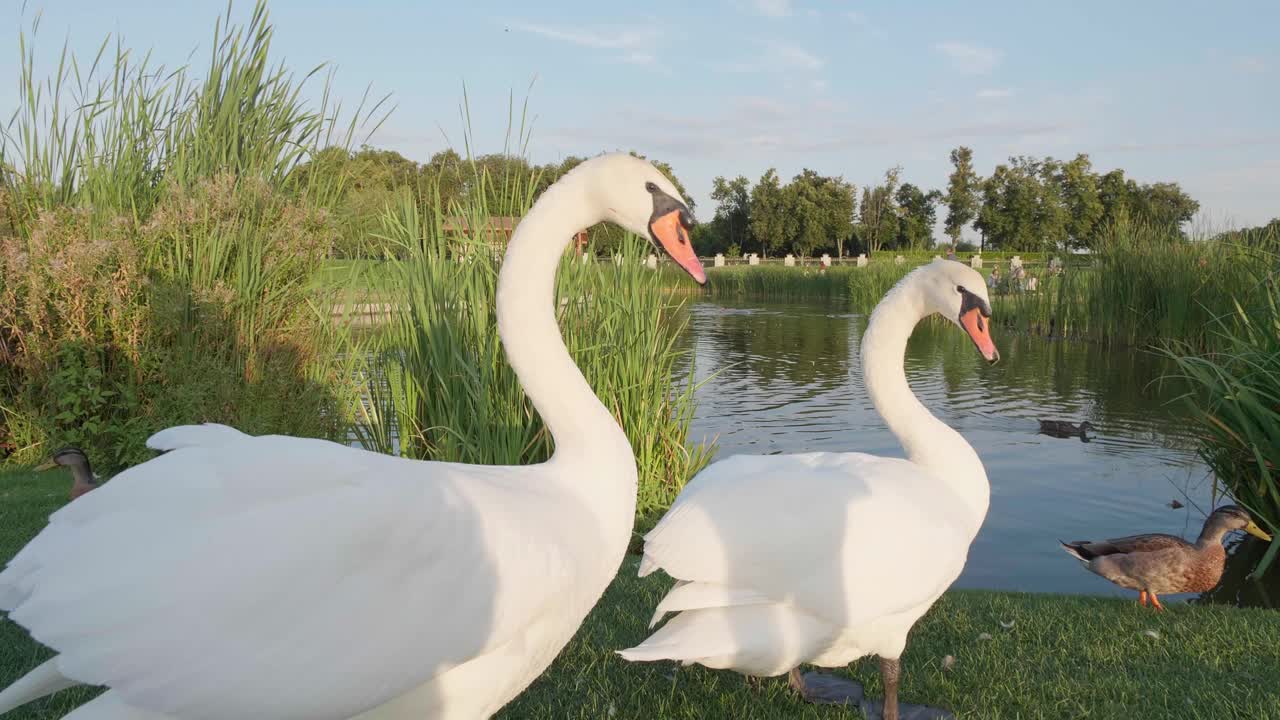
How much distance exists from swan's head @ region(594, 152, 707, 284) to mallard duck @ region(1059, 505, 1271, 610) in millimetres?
4443

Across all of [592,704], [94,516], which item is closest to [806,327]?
[592,704]

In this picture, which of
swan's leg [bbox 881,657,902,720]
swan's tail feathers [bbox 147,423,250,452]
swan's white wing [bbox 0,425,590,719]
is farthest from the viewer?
swan's leg [bbox 881,657,902,720]

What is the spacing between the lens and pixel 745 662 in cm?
305

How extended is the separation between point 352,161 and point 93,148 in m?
2.19

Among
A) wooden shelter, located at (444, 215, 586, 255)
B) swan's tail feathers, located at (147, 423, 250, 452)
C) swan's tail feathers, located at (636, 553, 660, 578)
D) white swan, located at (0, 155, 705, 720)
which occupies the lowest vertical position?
swan's tail feathers, located at (636, 553, 660, 578)

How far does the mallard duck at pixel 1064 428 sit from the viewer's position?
451 inches

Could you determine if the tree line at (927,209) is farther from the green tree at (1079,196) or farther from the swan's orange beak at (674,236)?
the swan's orange beak at (674,236)

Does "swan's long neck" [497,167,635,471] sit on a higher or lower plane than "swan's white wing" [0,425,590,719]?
higher

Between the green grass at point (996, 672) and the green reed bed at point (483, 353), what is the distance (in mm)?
1475

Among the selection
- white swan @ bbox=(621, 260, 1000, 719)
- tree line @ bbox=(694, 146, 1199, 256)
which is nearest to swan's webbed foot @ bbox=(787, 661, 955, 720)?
white swan @ bbox=(621, 260, 1000, 719)

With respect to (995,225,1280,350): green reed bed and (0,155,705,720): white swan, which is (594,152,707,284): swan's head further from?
(995,225,1280,350): green reed bed

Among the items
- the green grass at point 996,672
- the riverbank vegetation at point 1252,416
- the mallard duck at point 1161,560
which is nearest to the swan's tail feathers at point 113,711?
the green grass at point 996,672

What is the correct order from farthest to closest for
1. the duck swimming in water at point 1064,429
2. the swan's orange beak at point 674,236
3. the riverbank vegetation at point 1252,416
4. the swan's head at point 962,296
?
the duck swimming in water at point 1064,429 → the riverbank vegetation at point 1252,416 → the swan's head at point 962,296 → the swan's orange beak at point 674,236

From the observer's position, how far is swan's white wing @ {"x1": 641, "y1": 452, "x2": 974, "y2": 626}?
3.04 meters
